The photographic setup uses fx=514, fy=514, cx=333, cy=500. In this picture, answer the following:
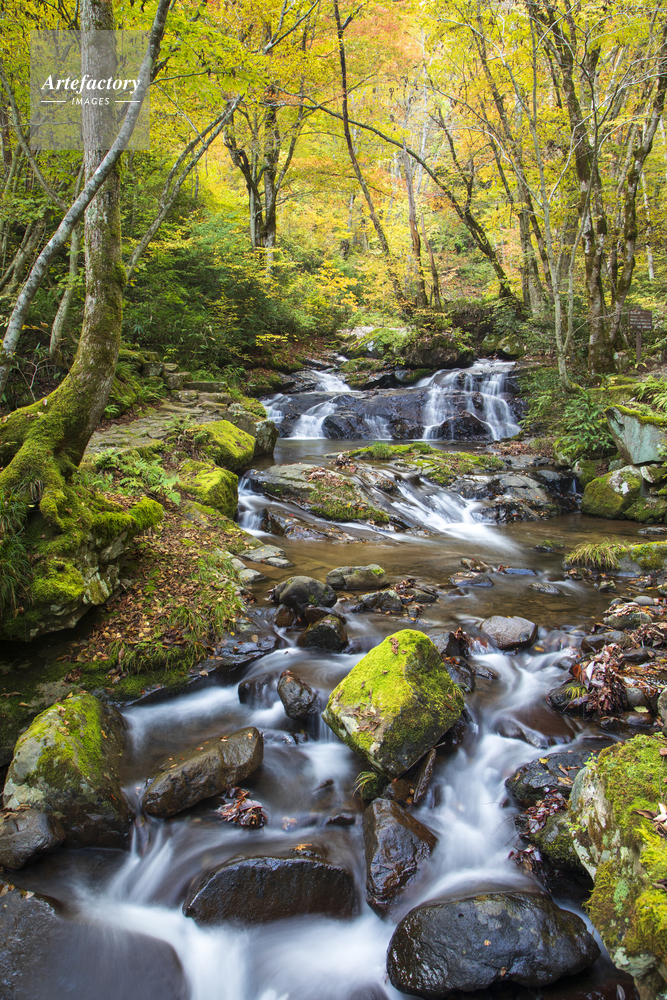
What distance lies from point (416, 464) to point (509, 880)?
930cm

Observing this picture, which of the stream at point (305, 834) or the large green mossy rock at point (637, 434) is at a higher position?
the large green mossy rock at point (637, 434)

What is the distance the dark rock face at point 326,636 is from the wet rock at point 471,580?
2.22 m

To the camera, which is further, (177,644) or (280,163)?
(280,163)

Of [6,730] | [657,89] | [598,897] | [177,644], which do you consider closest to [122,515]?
[177,644]

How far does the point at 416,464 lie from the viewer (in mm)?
11867

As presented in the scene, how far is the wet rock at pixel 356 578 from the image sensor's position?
21.5 ft

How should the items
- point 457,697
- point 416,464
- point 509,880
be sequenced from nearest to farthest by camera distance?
point 509,880 → point 457,697 → point 416,464

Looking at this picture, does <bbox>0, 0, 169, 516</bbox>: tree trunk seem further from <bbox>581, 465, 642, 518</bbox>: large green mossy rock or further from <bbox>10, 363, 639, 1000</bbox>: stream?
<bbox>581, 465, 642, 518</bbox>: large green mossy rock

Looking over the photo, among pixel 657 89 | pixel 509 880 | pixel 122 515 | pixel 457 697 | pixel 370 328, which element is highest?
pixel 657 89

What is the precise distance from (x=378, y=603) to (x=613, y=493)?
6.52 meters

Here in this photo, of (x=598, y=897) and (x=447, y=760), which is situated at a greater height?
(x=598, y=897)

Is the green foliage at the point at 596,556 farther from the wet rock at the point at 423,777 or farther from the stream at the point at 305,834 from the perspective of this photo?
the wet rock at the point at 423,777

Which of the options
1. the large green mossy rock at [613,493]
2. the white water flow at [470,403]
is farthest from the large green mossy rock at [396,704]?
the white water flow at [470,403]

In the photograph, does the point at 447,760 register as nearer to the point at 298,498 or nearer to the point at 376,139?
the point at 298,498
